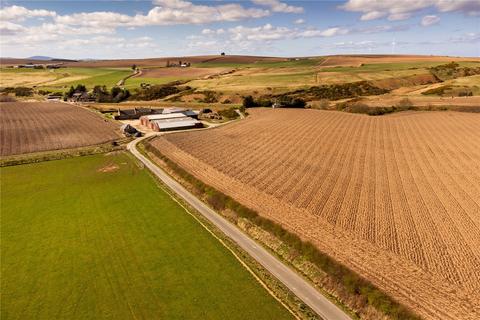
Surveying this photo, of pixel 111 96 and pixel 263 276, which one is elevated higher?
pixel 111 96

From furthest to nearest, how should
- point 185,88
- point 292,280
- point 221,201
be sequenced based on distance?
1. point 185,88
2. point 221,201
3. point 292,280

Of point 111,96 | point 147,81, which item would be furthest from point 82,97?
point 147,81

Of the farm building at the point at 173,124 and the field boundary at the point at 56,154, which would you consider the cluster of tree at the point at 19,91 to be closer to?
the farm building at the point at 173,124

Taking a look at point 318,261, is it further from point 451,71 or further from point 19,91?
point 19,91

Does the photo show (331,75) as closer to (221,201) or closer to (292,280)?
(221,201)

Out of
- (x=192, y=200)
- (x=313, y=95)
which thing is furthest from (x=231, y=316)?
(x=313, y=95)

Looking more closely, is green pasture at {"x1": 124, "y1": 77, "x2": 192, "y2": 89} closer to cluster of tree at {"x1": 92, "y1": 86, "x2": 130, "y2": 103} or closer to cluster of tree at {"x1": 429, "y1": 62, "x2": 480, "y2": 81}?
cluster of tree at {"x1": 92, "y1": 86, "x2": 130, "y2": 103}
